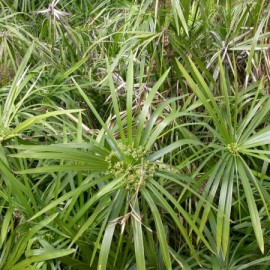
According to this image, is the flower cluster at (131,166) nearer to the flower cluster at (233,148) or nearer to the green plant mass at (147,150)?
the green plant mass at (147,150)

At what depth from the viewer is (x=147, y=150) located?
109 centimetres

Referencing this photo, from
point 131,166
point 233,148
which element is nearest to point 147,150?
point 131,166

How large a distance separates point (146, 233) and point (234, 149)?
1.02 feet

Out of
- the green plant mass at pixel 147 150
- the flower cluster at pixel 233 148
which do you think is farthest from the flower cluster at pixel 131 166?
the flower cluster at pixel 233 148

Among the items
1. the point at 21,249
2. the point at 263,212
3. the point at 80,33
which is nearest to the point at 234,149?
the point at 263,212

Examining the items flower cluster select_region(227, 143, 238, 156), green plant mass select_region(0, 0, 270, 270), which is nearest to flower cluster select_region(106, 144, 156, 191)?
green plant mass select_region(0, 0, 270, 270)

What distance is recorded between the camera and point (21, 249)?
3.82ft

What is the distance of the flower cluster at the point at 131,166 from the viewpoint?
104 cm

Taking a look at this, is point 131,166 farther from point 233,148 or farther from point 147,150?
point 233,148

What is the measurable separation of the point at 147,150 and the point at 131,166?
5cm

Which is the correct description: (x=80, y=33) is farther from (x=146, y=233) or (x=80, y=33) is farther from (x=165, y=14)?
(x=146, y=233)

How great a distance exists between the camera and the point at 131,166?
106 cm

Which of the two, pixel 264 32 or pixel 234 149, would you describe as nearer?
pixel 234 149

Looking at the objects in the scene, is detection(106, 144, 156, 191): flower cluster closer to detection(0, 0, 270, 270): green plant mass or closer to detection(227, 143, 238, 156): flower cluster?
detection(0, 0, 270, 270): green plant mass
